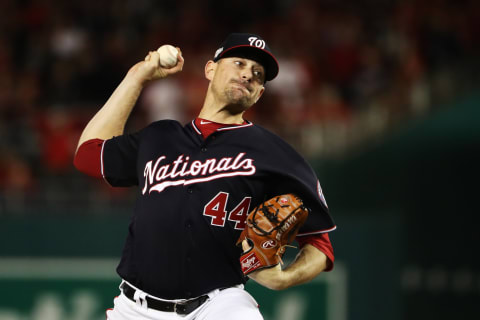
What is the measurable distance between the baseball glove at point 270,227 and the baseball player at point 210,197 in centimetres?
6

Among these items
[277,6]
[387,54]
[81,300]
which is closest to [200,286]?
[81,300]

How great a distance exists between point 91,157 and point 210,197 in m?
0.64

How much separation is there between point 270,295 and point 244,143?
326 centimetres

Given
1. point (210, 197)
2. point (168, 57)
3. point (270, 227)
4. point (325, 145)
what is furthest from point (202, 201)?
point (325, 145)

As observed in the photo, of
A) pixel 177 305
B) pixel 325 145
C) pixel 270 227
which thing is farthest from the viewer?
pixel 325 145

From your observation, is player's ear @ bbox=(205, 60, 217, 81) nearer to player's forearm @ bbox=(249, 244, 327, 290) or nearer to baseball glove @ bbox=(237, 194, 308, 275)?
baseball glove @ bbox=(237, 194, 308, 275)

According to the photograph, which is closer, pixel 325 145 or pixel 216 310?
pixel 216 310

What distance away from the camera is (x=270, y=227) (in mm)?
2939

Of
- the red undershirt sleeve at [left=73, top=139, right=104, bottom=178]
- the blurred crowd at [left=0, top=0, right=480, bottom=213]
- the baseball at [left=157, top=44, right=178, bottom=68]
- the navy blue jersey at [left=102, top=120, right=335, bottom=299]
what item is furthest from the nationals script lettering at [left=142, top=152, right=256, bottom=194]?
the blurred crowd at [left=0, top=0, right=480, bottom=213]

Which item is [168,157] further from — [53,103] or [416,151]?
[53,103]

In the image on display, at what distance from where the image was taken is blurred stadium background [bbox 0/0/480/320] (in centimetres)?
625

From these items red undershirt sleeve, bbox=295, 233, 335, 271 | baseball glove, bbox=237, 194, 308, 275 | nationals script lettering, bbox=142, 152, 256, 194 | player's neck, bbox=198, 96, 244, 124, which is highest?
player's neck, bbox=198, 96, 244, 124

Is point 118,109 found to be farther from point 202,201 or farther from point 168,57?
point 202,201

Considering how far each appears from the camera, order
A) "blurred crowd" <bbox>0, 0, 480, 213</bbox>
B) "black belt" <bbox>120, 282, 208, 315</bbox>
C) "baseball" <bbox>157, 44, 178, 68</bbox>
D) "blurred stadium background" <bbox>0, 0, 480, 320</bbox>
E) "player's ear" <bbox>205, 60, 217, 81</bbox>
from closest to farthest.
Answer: "black belt" <bbox>120, 282, 208, 315</bbox> < "baseball" <bbox>157, 44, 178, 68</bbox> < "player's ear" <bbox>205, 60, 217, 81</bbox> < "blurred stadium background" <bbox>0, 0, 480, 320</bbox> < "blurred crowd" <bbox>0, 0, 480, 213</bbox>
